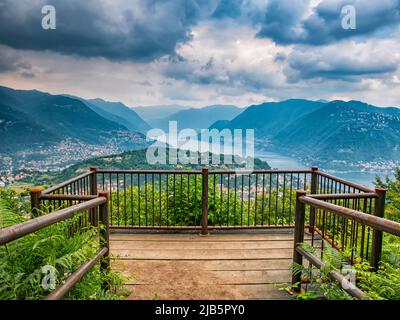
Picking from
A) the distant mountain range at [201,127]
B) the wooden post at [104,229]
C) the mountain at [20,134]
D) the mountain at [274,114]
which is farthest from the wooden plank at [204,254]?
the mountain at [274,114]

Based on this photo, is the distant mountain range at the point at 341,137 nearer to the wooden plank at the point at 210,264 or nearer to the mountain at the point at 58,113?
the wooden plank at the point at 210,264

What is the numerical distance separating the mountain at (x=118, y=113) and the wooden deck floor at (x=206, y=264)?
348 ft

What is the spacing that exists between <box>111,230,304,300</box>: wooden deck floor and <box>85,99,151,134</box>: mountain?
106 metres

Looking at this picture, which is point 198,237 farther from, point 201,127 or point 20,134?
point 20,134

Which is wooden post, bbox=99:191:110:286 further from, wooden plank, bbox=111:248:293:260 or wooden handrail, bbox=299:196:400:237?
wooden handrail, bbox=299:196:400:237

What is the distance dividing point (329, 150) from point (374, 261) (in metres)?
64.8

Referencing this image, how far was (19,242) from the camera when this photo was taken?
1.82 meters

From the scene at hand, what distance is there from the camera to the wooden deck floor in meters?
3.09

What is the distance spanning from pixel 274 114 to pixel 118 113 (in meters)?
72.1

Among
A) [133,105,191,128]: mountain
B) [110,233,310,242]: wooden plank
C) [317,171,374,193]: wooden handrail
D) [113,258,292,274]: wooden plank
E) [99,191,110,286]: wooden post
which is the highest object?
[133,105,191,128]: mountain

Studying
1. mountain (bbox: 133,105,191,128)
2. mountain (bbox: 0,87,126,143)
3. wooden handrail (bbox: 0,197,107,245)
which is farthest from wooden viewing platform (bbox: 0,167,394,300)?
mountain (bbox: 0,87,126,143)

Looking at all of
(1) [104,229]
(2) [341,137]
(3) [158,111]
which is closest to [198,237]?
(1) [104,229]

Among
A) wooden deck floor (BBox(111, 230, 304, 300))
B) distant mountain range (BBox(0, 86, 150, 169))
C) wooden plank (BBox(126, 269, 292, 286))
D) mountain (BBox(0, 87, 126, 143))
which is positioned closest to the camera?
wooden deck floor (BBox(111, 230, 304, 300))
